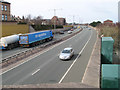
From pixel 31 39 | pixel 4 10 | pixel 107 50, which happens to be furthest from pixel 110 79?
pixel 4 10

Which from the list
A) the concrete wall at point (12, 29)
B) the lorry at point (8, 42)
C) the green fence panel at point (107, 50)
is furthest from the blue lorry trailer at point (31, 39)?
the green fence panel at point (107, 50)

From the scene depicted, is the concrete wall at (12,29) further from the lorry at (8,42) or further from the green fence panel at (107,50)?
the green fence panel at (107,50)

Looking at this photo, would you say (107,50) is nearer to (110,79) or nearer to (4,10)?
(110,79)

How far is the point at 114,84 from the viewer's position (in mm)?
6277

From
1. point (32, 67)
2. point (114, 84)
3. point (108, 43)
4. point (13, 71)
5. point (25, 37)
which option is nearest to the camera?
point (114, 84)

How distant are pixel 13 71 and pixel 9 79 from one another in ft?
8.04

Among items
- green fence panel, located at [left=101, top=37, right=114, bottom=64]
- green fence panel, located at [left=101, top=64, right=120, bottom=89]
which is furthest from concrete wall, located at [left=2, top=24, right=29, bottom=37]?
green fence panel, located at [left=101, top=64, right=120, bottom=89]

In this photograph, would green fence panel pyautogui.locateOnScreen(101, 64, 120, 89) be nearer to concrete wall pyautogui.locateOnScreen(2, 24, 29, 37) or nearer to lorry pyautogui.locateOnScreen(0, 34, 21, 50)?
lorry pyautogui.locateOnScreen(0, 34, 21, 50)

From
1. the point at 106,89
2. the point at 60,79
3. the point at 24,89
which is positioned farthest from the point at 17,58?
the point at 106,89

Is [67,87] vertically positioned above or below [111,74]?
below

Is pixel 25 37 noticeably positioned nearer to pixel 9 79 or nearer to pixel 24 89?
pixel 9 79

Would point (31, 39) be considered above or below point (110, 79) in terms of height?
above

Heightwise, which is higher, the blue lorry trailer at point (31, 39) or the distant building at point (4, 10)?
the distant building at point (4, 10)

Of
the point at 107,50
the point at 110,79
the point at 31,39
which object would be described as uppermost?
the point at 31,39
